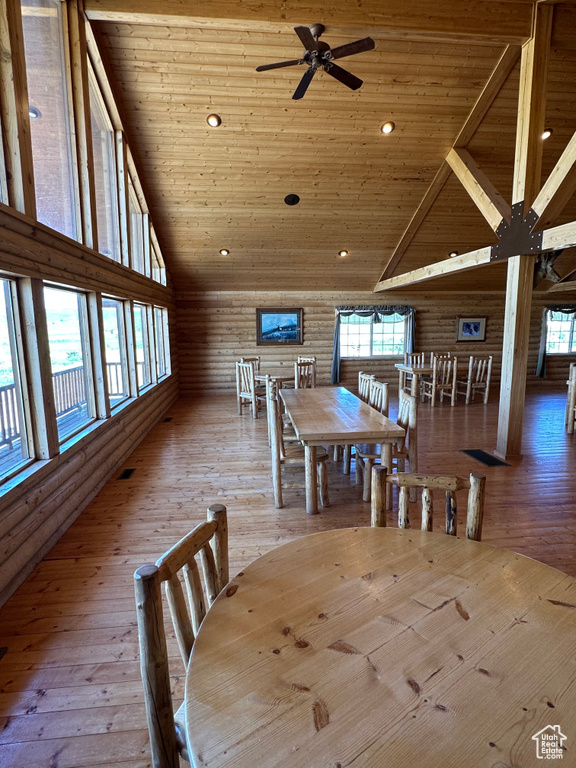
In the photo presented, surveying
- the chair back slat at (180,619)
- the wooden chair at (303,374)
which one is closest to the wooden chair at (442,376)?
the wooden chair at (303,374)

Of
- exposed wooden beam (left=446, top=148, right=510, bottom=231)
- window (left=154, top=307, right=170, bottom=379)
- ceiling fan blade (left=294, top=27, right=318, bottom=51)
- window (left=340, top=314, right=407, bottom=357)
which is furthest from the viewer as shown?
window (left=340, top=314, right=407, bottom=357)

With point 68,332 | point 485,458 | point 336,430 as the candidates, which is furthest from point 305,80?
point 485,458

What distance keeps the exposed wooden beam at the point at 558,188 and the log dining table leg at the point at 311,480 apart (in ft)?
10.6

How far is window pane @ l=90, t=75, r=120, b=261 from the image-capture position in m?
4.40

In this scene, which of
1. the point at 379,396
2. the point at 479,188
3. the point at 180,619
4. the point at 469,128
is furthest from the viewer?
the point at 469,128

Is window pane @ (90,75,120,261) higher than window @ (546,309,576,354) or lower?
higher

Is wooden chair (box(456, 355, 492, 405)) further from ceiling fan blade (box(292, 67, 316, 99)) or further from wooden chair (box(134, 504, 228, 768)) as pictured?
wooden chair (box(134, 504, 228, 768))

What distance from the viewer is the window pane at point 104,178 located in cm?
440

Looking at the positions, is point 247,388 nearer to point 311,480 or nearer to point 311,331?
point 311,331

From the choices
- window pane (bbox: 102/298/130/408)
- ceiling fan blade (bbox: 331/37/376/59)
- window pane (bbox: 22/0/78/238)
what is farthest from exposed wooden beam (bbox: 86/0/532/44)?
window pane (bbox: 102/298/130/408)

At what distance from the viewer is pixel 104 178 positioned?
4699 mm

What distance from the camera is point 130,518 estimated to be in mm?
3170

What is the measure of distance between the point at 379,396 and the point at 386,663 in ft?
10.6

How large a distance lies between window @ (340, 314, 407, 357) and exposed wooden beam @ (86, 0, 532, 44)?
5779mm
